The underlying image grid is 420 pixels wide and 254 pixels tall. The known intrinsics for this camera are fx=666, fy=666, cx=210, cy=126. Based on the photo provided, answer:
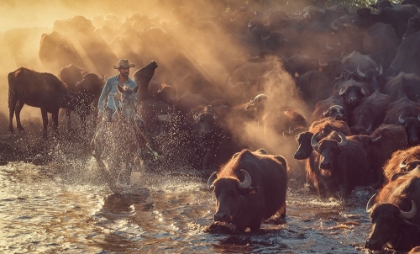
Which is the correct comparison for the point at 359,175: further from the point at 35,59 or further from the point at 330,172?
the point at 35,59

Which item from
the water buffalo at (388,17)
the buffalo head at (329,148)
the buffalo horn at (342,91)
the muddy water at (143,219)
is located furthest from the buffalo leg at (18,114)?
the water buffalo at (388,17)

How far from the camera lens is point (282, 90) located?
2244 cm

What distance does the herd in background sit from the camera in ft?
44.1

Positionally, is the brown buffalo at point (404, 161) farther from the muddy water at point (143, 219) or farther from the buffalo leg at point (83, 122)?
the buffalo leg at point (83, 122)

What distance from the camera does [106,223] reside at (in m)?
10.8

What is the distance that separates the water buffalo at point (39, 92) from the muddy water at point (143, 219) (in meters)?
7.08

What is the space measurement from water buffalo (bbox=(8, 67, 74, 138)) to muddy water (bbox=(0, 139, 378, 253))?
23.2 ft

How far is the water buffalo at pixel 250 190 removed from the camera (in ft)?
31.6

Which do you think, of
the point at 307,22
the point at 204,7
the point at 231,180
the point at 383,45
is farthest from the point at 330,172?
the point at 204,7

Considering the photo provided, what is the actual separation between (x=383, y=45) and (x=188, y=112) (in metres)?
10.5

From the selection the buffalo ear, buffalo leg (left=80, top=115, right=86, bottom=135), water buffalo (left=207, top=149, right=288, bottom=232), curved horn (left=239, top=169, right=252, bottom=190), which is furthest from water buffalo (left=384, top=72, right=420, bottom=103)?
curved horn (left=239, top=169, right=252, bottom=190)

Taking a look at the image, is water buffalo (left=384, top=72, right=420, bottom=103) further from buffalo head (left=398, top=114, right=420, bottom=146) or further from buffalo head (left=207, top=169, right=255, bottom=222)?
buffalo head (left=207, top=169, right=255, bottom=222)

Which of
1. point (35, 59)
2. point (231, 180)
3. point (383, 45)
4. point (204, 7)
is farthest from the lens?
point (204, 7)

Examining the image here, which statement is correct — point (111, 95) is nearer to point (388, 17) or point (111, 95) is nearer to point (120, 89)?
point (120, 89)
